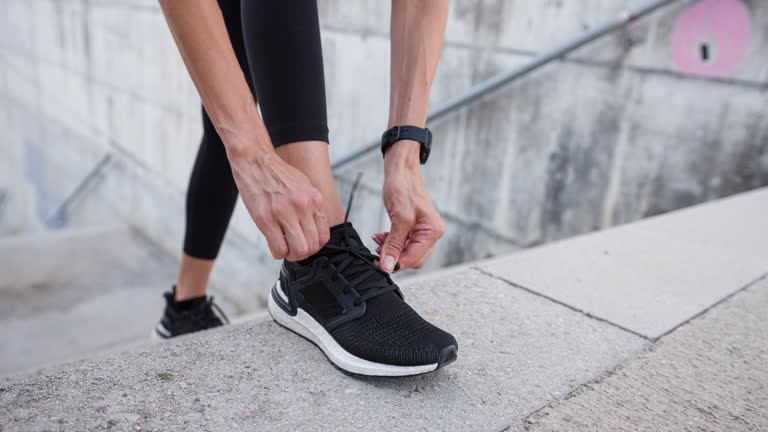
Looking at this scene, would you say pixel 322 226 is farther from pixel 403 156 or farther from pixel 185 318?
pixel 185 318

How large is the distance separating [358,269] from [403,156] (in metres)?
0.22

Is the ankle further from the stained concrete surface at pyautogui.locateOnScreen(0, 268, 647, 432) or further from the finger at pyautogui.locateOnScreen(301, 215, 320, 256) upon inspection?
the finger at pyautogui.locateOnScreen(301, 215, 320, 256)

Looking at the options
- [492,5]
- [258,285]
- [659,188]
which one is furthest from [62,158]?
[659,188]

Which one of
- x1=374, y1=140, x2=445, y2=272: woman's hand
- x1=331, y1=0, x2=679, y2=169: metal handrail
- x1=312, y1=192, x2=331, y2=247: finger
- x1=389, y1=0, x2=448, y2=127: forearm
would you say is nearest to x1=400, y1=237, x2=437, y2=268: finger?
x1=374, y1=140, x2=445, y2=272: woman's hand

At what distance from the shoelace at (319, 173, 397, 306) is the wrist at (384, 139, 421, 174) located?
0.11m

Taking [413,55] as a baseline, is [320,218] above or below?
below

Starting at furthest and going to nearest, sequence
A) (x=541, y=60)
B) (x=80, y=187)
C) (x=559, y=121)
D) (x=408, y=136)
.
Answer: (x=80, y=187)
(x=559, y=121)
(x=541, y=60)
(x=408, y=136)

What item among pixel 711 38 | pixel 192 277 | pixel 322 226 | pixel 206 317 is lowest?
pixel 206 317

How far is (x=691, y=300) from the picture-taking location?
1.31m

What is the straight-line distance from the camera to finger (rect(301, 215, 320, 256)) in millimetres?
864

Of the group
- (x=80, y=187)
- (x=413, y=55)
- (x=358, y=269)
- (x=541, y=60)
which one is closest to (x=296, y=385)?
(x=358, y=269)

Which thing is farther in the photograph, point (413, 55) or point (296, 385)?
point (413, 55)

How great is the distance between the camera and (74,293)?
188 inches

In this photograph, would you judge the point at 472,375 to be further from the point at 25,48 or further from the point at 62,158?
the point at 25,48
